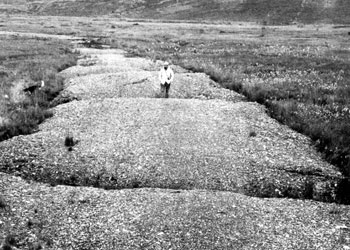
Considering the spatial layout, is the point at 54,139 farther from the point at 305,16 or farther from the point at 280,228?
the point at 305,16

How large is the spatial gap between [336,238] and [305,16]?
132352 millimetres

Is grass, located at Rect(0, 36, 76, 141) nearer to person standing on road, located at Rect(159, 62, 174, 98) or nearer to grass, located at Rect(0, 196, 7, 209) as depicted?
grass, located at Rect(0, 196, 7, 209)

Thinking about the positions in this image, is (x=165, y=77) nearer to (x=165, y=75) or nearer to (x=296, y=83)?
(x=165, y=75)

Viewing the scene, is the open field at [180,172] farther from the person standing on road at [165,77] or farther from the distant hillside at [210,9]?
the distant hillside at [210,9]

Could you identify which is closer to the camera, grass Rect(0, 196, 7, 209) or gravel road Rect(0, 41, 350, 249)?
gravel road Rect(0, 41, 350, 249)

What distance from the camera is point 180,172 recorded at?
17156mm

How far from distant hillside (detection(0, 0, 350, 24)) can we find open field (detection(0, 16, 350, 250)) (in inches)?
4398

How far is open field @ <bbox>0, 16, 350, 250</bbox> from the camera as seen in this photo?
1297cm

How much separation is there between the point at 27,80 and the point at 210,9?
5076 inches

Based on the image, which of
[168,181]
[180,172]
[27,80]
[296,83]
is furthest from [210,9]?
[168,181]

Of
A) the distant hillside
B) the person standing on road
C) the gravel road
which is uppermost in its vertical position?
the distant hillside


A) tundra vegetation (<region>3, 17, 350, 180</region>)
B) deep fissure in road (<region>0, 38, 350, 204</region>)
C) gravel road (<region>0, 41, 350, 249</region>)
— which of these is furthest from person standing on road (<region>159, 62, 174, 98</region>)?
tundra vegetation (<region>3, 17, 350, 180</region>)

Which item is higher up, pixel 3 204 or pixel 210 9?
pixel 210 9

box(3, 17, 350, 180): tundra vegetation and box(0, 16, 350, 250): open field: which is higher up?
box(3, 17, 350, 180): tundra vegetation
